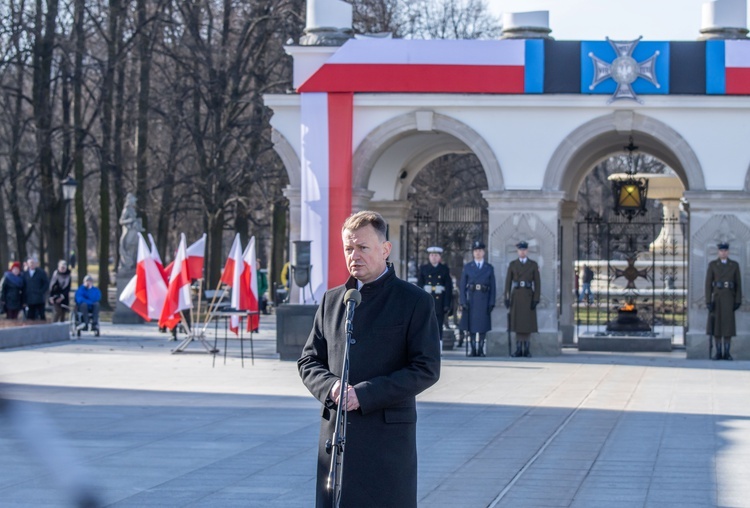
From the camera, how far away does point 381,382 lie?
19.2ft

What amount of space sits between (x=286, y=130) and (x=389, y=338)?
55.1 ft

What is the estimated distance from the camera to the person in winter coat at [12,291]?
27.1 meters

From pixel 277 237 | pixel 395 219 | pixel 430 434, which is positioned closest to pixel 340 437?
pixel 430 434

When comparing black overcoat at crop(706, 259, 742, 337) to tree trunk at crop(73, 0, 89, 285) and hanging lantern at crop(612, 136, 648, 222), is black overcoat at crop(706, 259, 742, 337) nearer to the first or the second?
hanging lantern at crop(612, 136, 648, 222)

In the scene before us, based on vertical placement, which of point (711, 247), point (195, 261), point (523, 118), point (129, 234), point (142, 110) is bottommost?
point (195, 261)

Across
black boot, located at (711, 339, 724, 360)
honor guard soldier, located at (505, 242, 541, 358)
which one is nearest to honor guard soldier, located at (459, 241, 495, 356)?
honor guard soldier, located at (505, 242, 541, 358)

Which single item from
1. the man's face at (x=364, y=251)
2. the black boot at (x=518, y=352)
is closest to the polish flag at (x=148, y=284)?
the black boot at (x=518, y=352)

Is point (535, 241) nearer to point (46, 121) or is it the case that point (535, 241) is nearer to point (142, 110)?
point (142, 110)

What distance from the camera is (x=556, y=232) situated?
2166 cm

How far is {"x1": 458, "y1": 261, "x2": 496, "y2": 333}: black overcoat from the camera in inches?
837

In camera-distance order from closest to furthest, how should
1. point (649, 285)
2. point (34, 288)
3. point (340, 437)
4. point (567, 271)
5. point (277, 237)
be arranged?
point (340, 437)
point (567, 271)
point (34, 288)
point (649, 285)
point (277, 237)

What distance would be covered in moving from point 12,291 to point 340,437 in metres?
22.5

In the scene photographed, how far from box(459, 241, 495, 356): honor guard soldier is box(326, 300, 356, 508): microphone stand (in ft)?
50.7

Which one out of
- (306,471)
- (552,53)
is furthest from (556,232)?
(306,471)
